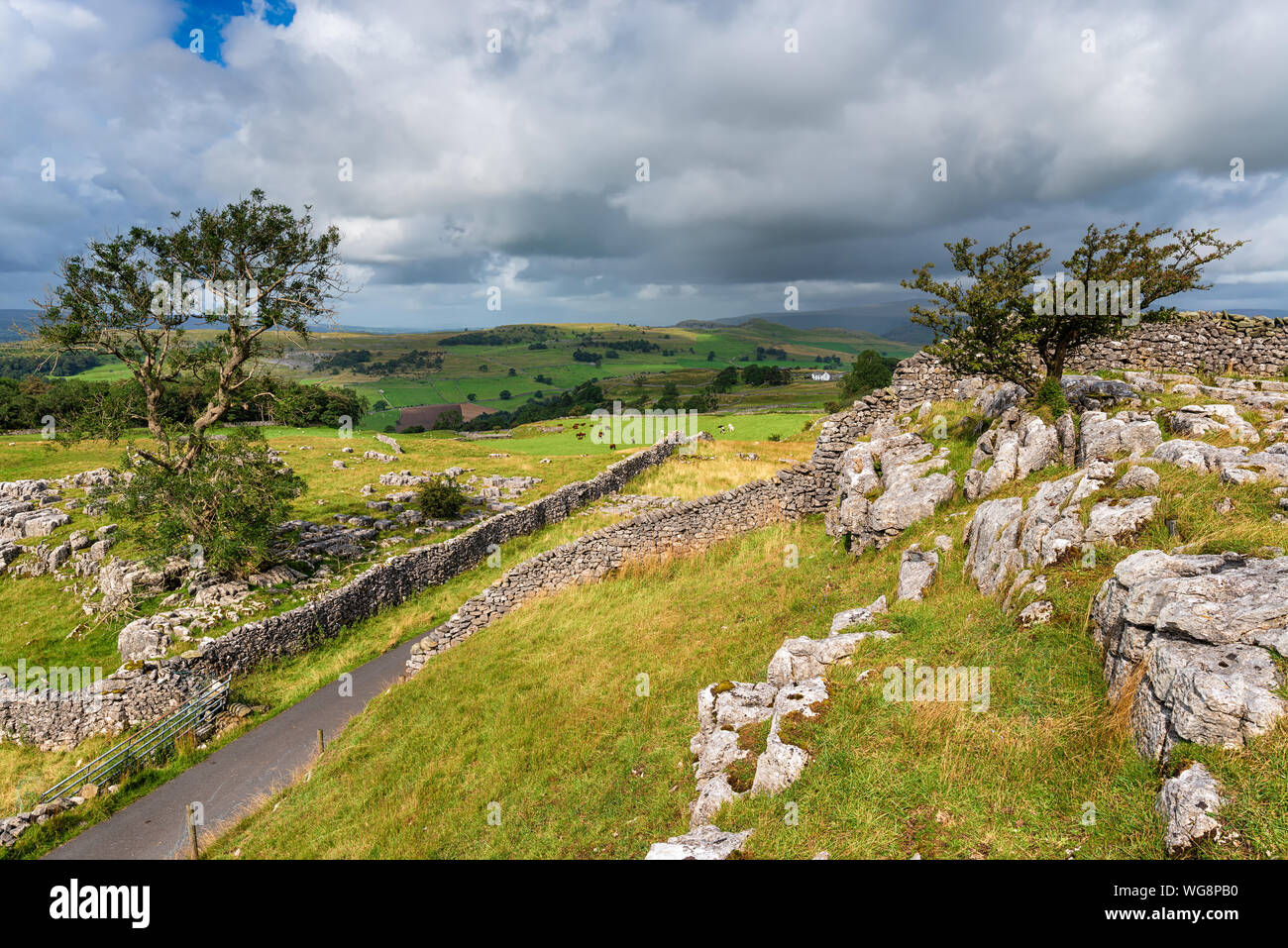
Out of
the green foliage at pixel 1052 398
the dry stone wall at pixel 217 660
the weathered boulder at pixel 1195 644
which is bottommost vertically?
the dry stone wall at pixel 217 660

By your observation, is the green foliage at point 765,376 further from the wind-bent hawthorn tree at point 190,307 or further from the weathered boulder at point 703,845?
the weathered boulder at point 703,845

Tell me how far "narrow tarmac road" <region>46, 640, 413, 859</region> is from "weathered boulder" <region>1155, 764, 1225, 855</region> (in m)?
18.0

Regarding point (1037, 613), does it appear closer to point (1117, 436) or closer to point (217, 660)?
point (1117, 436)

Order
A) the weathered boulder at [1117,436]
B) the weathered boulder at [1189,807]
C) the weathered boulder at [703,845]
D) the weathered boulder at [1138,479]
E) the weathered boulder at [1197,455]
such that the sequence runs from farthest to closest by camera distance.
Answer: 1. the weathered boulder at [1117,436]
2. the weathered boulder at [1197,455]
3. the weathered boulder at [1138,479]
4. the weathered boulder at [703,845]
5. the weathered boulder at [1189,807]

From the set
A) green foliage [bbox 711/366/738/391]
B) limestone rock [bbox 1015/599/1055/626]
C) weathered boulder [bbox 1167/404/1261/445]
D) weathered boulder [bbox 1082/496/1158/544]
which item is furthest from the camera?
green foliage [bbox 711/366/738/391]

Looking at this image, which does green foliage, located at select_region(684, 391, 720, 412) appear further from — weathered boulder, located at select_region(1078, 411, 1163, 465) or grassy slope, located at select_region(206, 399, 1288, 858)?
weathered boulder, located at select_region(1078, 411, 1163, 465)

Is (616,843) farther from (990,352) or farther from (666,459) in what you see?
(666,459)

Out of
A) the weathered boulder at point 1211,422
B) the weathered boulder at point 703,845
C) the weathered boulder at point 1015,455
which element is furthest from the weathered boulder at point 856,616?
the weathered boulder at point 1211,422

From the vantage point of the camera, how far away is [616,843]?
8.13 metres

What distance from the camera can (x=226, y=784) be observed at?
50.6 feet

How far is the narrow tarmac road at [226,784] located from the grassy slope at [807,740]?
1393 mm

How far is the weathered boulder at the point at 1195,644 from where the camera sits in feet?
17.8

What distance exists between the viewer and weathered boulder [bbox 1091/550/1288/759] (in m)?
5.43

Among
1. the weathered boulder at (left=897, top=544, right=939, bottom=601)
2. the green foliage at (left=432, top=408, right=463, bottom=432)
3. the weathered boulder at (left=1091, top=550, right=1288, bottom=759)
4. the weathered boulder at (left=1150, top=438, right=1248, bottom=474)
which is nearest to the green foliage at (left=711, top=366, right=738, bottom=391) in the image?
the green foliage at (left=432, top=408, right=463, bottom=432)
